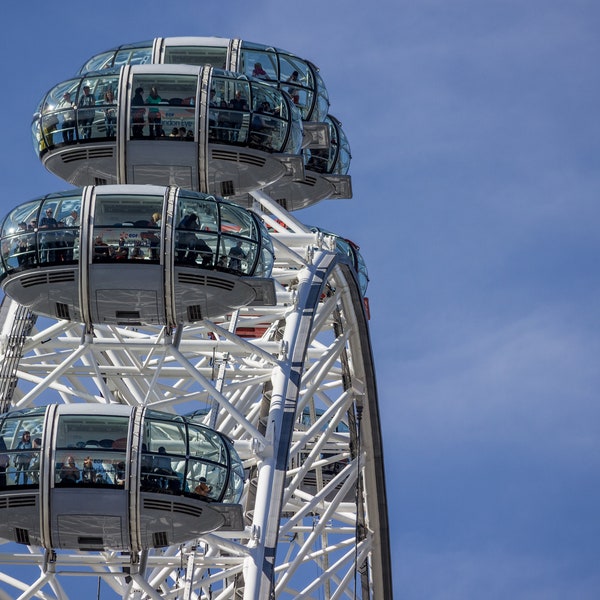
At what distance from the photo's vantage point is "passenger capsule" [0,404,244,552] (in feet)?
165

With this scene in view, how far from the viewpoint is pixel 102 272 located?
53938 mm

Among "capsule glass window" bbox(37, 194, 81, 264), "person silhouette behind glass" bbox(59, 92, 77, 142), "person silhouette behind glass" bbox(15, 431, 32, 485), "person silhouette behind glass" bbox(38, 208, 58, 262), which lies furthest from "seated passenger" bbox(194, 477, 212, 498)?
"person silhouette behind glass" bbox(59, 92, 77, 142)

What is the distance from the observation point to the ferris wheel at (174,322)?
5091 centimetres

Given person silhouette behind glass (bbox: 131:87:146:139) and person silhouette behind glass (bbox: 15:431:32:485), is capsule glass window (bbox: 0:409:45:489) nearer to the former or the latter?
person silhouette behind glass (bbox: 15:431:32:485)

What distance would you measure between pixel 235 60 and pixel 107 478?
60.1 ft

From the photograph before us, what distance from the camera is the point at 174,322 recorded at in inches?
2172

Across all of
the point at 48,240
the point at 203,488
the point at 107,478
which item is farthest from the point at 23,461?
the point at 48,240

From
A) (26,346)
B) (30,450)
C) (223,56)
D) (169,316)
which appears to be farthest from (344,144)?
(30,450)

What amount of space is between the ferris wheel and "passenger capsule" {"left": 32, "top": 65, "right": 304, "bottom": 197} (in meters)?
0.05

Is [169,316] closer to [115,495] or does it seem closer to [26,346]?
[115,495]

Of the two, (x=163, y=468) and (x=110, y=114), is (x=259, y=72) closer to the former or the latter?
(x=110, y=114)

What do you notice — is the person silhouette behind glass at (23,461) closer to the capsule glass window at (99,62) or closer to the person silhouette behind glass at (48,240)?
the person silhouette behind glass at (48,240)

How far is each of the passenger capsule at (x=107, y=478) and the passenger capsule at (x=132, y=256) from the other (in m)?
3.63

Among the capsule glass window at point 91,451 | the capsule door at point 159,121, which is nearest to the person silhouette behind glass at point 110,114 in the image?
the capsule door at point 159,121
